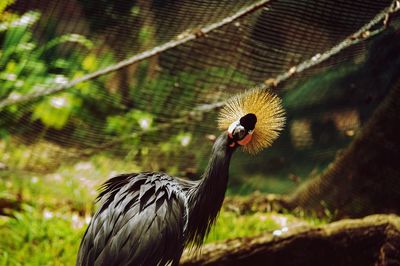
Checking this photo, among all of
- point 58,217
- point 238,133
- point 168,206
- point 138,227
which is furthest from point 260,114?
point 58,217

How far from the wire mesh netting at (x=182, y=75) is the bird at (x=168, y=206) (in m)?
1.21

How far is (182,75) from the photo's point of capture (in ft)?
11.9

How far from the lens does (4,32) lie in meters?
3.94

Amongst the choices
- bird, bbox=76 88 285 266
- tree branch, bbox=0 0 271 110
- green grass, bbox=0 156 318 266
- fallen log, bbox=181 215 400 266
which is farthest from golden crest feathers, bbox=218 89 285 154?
green grass, bbox=0 156 318 266

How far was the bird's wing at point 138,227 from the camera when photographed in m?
1.98

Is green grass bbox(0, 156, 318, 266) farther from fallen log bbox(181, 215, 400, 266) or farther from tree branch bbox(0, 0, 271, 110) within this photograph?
tree branch bbox(0, 0, 271, 110)

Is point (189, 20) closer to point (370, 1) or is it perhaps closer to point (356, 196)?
point (370, 1)

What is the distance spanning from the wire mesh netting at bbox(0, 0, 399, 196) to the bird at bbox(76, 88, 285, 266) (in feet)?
3.96

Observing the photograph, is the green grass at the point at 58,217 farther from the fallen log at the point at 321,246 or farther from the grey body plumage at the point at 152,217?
the grey body plumage at the point at 152,217

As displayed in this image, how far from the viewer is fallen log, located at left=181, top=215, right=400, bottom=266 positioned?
9.64 ft

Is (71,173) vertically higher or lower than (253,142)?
higher

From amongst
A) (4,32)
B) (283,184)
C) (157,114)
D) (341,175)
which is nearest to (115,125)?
(157,114)

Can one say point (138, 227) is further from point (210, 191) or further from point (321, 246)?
point (321, 246)

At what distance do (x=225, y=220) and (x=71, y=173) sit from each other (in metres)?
1.28
